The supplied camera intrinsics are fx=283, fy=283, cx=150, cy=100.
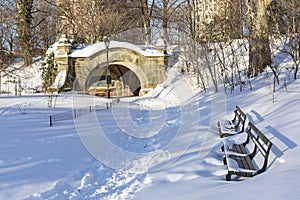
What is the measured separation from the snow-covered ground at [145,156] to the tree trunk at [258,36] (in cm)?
156

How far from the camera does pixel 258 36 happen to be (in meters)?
9.60

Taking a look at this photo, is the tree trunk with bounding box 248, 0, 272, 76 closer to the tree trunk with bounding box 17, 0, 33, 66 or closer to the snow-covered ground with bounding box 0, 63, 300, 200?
the snow-covered ground with bounding box 0, 63, 300, 200

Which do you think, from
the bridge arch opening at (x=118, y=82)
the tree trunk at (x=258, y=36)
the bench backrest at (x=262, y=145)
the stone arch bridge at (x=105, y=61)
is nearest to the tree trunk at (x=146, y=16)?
the bridge arch opening at (x=118, y=82)

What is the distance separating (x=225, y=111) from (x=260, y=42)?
3286 mm

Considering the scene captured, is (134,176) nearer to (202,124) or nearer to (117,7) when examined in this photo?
(202,124)

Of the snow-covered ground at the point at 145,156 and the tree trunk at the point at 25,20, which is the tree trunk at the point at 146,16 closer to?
the tree trunk at the point at 25,20

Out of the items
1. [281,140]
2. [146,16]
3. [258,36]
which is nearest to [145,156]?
[281,140]

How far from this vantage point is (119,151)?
5.66 meters

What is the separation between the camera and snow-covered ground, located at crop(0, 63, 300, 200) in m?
3.37

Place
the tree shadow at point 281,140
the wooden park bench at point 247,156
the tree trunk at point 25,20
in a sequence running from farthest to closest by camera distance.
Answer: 1. the tree trunk at point 25,20
2. the tree shadow at point 281,140
3. the wooden park bench at point 247,156

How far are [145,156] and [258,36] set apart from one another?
6584mm

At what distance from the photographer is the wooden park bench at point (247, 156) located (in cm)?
352

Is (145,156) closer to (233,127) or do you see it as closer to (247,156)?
(247,156)

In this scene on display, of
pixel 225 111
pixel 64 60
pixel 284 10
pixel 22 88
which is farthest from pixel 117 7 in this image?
pixel 225 111
